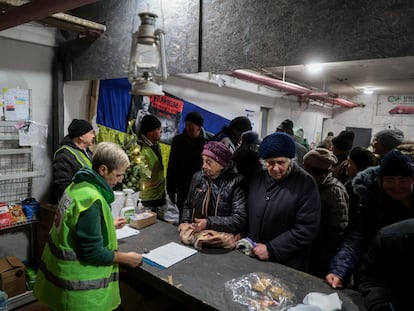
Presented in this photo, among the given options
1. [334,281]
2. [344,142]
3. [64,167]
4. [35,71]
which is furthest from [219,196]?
[35,71]

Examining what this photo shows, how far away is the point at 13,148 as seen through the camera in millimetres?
2510

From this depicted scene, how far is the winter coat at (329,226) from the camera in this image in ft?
5.63

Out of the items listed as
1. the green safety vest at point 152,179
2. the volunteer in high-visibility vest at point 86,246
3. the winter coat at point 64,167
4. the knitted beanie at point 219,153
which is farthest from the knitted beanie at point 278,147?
the winter coat at point 64,167

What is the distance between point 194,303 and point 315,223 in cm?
73

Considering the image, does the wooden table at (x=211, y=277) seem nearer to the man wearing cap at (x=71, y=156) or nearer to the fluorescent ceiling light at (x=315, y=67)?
the man wearing cap at (x=71, y=156)

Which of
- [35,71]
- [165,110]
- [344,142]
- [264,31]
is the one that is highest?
[264,31]

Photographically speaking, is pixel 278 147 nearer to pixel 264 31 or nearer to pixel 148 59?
pixel 264 31

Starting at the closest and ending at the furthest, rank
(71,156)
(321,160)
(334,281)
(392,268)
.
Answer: (392,268) < (334,281) < (321,160) < (71,156)

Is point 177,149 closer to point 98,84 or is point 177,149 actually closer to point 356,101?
point 98,84

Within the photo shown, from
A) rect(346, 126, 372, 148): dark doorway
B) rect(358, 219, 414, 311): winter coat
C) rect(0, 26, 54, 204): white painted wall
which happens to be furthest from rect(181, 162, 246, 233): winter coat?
rect(346, 126, 372, 148): dark doorway

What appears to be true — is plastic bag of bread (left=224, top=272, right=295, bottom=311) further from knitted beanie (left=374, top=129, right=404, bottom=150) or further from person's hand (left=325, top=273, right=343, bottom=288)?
knitted beanie (left=374, top=129, right=404, bottom=150)

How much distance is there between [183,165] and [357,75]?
4.65 meters

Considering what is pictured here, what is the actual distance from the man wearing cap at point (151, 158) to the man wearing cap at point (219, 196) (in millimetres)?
1041

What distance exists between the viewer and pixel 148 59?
1.30 meters
